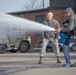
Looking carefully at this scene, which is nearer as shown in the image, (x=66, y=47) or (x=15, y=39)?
(x=66, y=47)

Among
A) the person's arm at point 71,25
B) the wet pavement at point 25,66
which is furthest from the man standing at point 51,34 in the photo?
the person's arm at point 71,25

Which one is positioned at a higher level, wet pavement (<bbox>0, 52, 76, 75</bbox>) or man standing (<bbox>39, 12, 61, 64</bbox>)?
man standing (<bbox>39, 12, 61, 64</bbox>)

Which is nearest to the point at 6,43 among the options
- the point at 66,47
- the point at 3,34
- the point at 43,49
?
the point at 3,34

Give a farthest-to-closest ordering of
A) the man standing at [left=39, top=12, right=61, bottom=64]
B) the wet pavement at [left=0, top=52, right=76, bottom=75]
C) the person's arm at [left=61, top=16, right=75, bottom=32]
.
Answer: the man standing at [left=39, top=12, right=61, bottom=64], the person's arm at [left=61, top=16, right=75, bottom=32], the wet pavement at [left=0, top=52, right=76, bottom=75]

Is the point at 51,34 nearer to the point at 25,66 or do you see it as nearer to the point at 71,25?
the point at 25,66

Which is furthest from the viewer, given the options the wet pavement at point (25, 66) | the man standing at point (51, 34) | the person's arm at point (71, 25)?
the man standing at point (51, 34)

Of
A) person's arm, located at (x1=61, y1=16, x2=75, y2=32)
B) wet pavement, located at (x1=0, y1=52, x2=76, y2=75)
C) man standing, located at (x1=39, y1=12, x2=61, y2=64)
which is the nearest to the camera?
wet pavement, located at (x1=0, y1=52, x2=76, y2=75)

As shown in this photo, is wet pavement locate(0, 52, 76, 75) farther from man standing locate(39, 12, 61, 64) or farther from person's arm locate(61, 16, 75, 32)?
person's arm locate(61, 16, 75, 32)

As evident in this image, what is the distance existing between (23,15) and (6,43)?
48.2 feet

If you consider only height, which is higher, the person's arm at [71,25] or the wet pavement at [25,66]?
the person's arm at [71,25]

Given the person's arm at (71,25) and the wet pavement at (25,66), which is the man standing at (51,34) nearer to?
the wet pavement at (25,66)

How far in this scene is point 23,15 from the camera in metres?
39.3

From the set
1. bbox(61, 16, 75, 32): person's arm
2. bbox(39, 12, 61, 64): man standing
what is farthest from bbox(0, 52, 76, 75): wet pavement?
bbox(61, 16, 75, 32): person's arm

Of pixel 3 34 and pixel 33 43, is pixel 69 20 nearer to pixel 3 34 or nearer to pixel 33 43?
pixel 3 34
